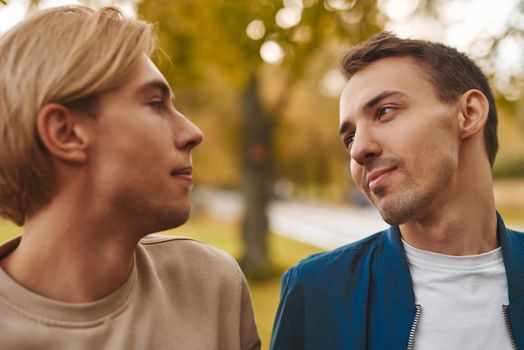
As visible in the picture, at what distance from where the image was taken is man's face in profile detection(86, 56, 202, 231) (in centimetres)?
207

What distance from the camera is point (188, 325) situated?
2236mm

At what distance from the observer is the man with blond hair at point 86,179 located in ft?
6.53

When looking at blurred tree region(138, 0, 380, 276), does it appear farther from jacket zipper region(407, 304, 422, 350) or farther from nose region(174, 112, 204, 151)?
jacket zipper region(407, 304, 422, 350)

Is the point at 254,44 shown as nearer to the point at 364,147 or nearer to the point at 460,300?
the point at 364,147

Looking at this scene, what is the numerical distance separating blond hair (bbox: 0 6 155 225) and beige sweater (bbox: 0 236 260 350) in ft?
0.88

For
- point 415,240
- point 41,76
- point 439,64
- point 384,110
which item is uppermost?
point 439,64

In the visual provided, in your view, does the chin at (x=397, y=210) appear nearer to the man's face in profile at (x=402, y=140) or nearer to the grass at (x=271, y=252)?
the man's face in profile at (x=402, y=140)

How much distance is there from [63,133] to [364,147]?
1143mm

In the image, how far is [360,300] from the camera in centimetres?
249

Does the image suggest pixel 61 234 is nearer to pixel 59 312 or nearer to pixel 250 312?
pixel 59 312

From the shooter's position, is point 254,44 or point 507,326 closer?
point 507,326

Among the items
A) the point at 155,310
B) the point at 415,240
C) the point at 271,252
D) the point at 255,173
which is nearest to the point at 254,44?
the point at 415,240

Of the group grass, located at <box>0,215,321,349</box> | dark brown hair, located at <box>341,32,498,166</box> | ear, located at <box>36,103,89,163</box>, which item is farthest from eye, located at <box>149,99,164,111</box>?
grass, located at <box>0,215,321,349</box>

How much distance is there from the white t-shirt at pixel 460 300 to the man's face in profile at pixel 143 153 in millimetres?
984
